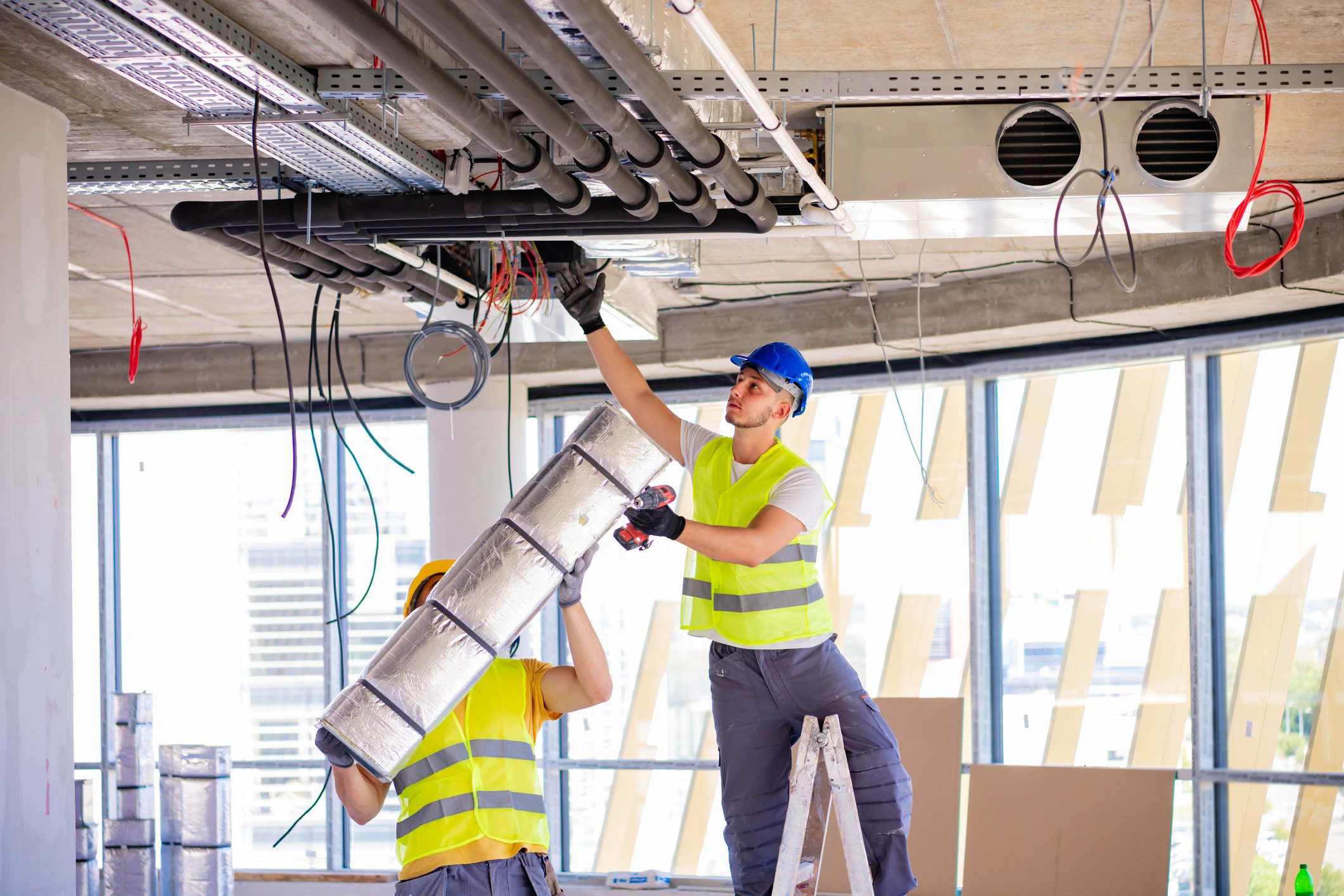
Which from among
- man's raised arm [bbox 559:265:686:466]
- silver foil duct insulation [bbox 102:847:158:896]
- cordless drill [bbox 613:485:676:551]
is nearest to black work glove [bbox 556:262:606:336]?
man's raised arm [bbox 559:265:686:466]

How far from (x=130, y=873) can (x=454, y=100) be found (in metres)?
5.14

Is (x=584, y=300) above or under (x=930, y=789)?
above

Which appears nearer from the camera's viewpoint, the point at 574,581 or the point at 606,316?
the point at 574,581

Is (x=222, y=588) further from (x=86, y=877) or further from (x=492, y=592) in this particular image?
(x=492, y=592)

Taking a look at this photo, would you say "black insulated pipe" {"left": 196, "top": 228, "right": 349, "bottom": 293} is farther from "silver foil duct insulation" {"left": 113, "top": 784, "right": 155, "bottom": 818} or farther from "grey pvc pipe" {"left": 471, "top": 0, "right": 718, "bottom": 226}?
"silver foil duct insulation" {"left": 113, "top": 784, "right": 155, "bottom": 818}

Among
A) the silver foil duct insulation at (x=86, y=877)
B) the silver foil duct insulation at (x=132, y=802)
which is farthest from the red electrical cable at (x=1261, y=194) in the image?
the silver foil duct insulation at (x=86, y=877)

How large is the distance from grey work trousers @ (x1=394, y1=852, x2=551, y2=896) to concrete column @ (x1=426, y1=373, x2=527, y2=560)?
3.57 m

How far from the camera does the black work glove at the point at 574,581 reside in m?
2.31

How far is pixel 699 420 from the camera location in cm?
698

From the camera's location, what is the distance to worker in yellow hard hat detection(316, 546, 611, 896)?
7.40 feet

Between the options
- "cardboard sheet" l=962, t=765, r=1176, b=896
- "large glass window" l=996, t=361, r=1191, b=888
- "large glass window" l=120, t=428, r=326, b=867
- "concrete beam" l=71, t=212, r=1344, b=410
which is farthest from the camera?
"large glass window" l=120, t=428, r=326, b=867

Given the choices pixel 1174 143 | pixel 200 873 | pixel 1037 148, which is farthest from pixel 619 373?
pixel 200 873

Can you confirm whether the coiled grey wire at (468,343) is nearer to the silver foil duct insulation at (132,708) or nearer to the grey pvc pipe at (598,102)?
the grey pvc pipe at (598,102)

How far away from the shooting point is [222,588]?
7.44m
